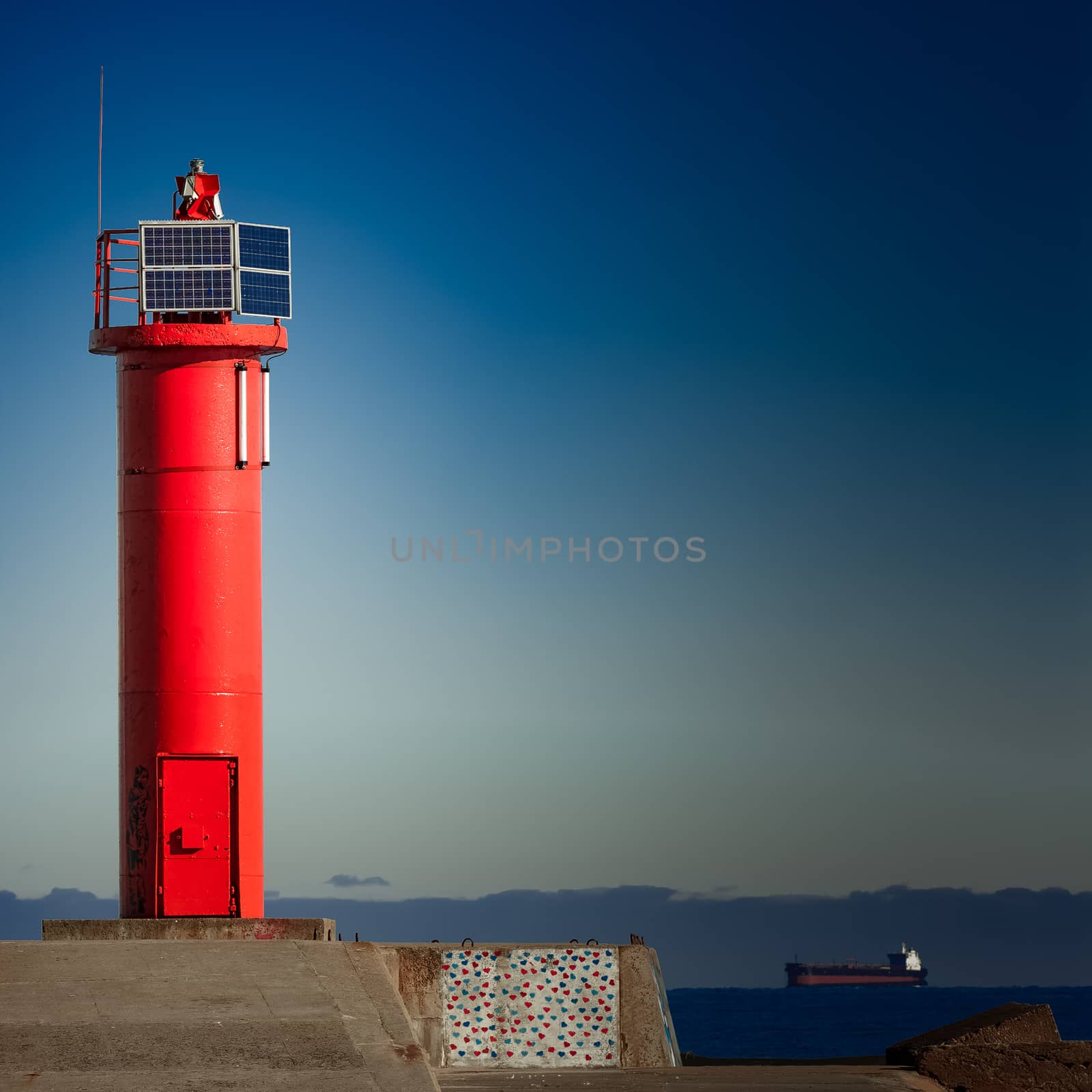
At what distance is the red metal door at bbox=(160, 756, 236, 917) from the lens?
18359mm

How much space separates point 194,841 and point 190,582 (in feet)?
9.23

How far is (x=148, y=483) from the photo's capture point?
1875 cm

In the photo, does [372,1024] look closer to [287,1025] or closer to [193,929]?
[287,1025]

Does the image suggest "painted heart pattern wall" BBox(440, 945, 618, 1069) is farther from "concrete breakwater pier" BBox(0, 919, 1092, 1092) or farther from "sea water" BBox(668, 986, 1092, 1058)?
"sea water" BBox(668, 986, 1092, 1058)

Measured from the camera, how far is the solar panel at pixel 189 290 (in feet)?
62.7

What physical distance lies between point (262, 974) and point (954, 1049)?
6402 mm

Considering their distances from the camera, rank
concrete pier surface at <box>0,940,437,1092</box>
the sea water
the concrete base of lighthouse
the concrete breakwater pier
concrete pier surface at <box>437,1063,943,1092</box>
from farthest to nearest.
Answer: the sea water, the concrete base of lighthouse, concrete pier surface at <box>437,1063,943,1092</box>, the concrete breakwater pier, concrete pier surface at <box>0,940,437,1092</box>

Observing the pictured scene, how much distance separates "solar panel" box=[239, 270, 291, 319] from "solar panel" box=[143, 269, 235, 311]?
154 millimetres

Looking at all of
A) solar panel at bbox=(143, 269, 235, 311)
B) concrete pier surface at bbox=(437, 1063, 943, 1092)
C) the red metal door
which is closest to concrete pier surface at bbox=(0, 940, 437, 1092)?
concrete pier surface at bbox=(437, 1063, 943, 1092)

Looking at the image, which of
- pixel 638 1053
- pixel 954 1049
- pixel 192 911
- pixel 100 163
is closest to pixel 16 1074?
pixel 192 911

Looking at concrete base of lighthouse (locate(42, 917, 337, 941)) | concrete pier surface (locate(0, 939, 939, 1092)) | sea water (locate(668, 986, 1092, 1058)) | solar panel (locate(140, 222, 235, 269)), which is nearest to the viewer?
concrete pier surface (locate(0, 939, 939, 1092))

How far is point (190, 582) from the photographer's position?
18.6m

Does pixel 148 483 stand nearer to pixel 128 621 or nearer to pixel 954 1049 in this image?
pixel 128 621

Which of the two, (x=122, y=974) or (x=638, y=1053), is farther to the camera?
(x=638, y=1053)
